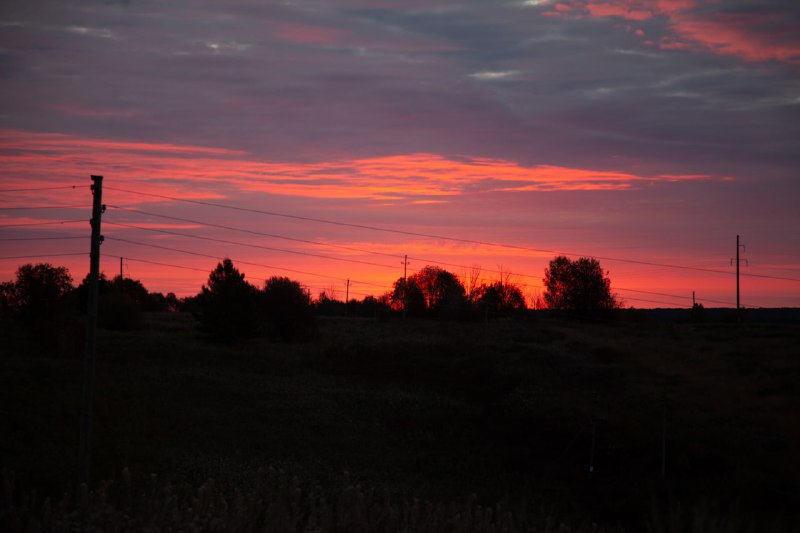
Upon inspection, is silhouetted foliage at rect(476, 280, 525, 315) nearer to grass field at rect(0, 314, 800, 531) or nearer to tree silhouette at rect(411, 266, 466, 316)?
tree silhouette at rect(411, 266, 466, 316)

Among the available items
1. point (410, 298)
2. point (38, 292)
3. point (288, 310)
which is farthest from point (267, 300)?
point (410, 298)

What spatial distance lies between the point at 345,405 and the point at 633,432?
17770mm

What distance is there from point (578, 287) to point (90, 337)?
85.6m

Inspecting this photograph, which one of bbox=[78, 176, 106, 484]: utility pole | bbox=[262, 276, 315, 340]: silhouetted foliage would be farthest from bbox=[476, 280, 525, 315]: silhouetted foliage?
bbox=[78, 176, 106, 484]: utility pole

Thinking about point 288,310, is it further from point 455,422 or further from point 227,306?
point 455,422

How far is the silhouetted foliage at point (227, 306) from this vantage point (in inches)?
2717

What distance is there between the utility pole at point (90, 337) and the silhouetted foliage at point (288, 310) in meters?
56.9

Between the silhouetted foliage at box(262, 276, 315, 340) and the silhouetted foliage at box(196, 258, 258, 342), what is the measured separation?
9.18 metres

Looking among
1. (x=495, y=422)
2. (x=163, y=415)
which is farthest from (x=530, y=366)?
(x=163, y=415)

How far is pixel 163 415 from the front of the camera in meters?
37.3

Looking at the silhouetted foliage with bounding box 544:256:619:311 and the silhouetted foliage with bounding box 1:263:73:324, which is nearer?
the silhouetted foliage with bounding box 1:263:73:324

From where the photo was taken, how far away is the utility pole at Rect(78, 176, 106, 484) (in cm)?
2172

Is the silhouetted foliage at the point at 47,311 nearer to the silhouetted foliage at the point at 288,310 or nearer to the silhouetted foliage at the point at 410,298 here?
the silhouetted foliage at the point at 288,310

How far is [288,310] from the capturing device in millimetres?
80688
